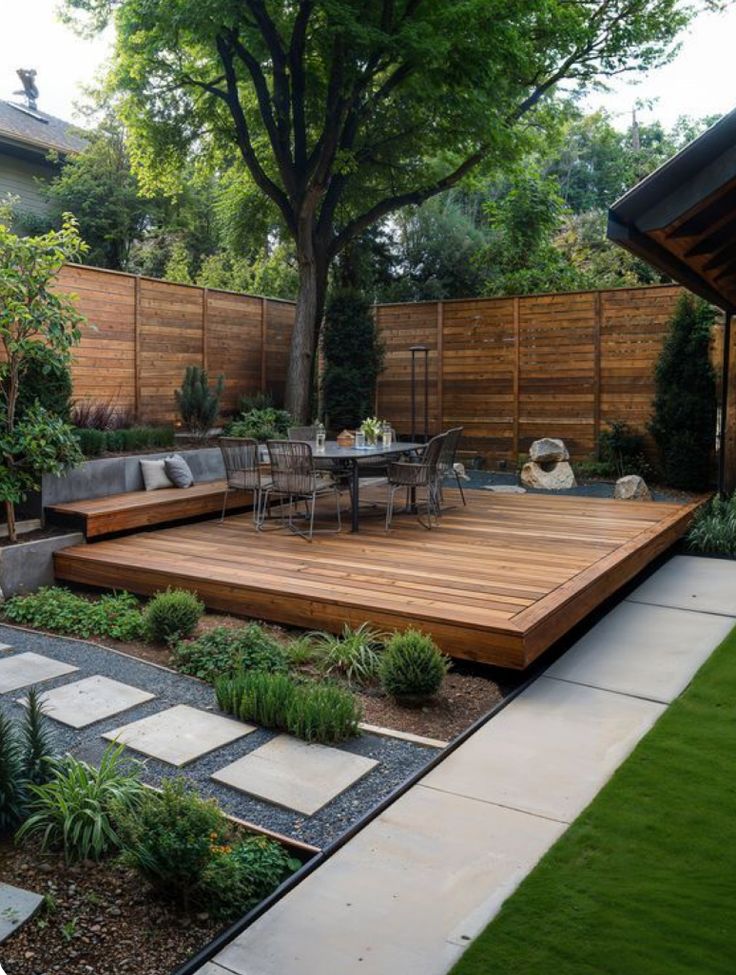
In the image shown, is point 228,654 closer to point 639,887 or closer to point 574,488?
point 639,887

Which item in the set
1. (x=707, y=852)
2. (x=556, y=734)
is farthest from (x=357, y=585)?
(x=707, y=852)

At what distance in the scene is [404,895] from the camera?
2.23 metres

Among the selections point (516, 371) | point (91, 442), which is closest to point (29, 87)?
point (516, 371)

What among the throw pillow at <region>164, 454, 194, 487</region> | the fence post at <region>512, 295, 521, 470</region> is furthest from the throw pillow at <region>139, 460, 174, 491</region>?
the fence post at <region>512, 295, 521, 470</region>

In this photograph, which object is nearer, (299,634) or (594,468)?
(299,634)

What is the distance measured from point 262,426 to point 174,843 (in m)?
7.33

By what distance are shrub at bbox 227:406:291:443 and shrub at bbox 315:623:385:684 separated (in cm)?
481

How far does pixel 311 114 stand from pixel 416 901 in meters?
10.8

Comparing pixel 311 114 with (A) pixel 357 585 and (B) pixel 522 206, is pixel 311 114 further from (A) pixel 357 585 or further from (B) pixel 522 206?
(A) pixel 357 585

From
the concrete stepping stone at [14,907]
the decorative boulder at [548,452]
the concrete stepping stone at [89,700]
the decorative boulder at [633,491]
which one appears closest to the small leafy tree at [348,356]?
the decorative boulder at [548,452]

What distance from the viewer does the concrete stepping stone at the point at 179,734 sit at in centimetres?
309

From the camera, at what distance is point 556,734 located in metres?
3.37

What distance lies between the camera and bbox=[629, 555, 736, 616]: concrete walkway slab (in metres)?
5.38

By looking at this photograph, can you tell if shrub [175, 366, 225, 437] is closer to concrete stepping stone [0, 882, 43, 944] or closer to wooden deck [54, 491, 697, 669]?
wooden deck [54, 491, 697, 669]
